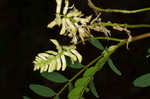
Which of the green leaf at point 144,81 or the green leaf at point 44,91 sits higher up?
the green leaf at point 144,81

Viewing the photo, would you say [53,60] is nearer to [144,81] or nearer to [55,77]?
[55,77]

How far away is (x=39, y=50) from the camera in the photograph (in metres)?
2.42

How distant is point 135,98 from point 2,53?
112 cm

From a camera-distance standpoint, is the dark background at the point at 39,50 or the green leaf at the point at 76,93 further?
the dark background at the point at 39,50

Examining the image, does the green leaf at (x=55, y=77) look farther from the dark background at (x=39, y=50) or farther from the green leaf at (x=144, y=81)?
the dark background at (x=39, y=50)

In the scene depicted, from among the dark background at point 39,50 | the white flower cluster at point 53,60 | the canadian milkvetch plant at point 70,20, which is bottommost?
the dark background at point 39,50

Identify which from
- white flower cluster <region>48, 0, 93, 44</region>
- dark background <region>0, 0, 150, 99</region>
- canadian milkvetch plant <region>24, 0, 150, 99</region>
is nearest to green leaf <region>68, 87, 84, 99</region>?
canadian milkvetch plant <region>24, 0, 150, 99</region>

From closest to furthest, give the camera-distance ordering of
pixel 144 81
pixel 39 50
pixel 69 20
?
pixel 69 20 → pixel 144 81 → pixel 39 50

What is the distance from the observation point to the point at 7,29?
2574 mm

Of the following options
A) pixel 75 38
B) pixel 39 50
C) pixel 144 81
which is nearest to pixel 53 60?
pixel 75 38

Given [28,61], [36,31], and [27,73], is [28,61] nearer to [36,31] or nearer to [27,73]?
→ [27,73]

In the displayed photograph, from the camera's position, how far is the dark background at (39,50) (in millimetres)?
2260

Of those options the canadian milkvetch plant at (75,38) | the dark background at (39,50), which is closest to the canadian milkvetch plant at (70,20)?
the canadian milkvetch plant at (75,38)

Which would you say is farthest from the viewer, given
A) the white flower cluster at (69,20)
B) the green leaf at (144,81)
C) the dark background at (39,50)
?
the dark background at (39,50)
